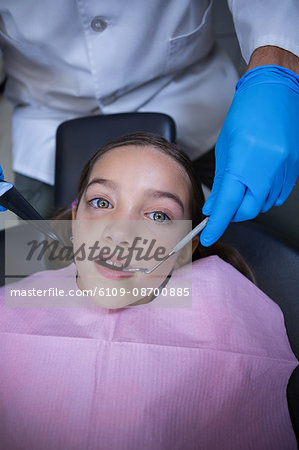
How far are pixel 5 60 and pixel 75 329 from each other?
2.62 feet

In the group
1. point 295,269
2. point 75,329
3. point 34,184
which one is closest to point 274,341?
point 295,269

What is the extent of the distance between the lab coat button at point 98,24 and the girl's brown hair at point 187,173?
0.27m

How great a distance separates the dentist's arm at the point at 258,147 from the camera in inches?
27.7

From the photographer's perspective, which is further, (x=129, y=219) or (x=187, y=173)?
(x=187, y=173)

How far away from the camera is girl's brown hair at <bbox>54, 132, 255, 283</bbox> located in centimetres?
93

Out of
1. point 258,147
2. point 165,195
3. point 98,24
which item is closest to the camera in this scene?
point 258,147

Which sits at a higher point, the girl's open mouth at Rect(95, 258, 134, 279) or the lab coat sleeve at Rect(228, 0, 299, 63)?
the lab coat sleeve at Rect(228, 0, 299, 63)

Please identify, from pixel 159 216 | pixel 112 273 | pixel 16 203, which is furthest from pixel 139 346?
pixel 16 203

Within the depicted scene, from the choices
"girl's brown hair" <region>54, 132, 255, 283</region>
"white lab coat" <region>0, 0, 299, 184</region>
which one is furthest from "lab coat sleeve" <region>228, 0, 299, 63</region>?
"girl's brown hair" <region>54, 132, 255, 283</region>

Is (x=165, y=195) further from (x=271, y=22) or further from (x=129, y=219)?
(x=271, y=22)

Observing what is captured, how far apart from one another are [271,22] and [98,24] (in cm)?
41

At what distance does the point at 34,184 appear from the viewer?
124cm

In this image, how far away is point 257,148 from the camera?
704mm

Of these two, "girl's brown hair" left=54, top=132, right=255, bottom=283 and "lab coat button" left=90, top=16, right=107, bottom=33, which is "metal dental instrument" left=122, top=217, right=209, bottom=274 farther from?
"lab coat button" left=90, top=16, right=107, bottom=33
